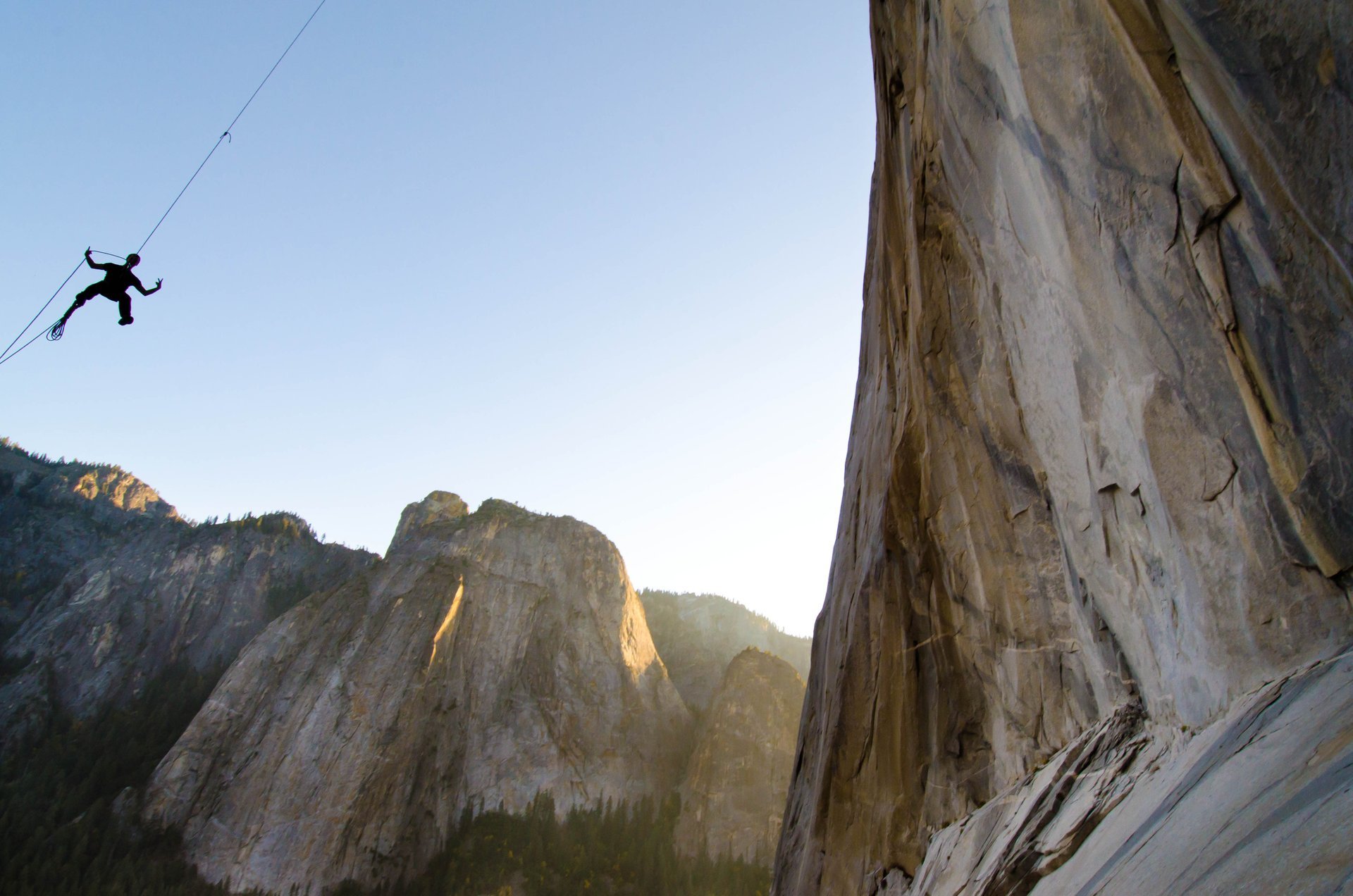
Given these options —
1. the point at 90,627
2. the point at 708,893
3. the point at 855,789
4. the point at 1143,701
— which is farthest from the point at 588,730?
the point at 1143,701

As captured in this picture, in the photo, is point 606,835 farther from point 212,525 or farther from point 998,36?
point 998,36

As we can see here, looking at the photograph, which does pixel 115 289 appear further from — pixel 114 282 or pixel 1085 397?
pixel 1085 397

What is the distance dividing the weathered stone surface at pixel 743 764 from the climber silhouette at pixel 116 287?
4470cm

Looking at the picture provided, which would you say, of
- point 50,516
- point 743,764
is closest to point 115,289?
point 743,764

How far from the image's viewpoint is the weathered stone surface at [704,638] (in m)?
69.9

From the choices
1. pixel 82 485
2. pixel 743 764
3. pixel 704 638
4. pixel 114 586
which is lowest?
pixel 743 764

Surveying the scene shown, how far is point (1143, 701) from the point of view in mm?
6035

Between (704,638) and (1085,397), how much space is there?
77.4 metres

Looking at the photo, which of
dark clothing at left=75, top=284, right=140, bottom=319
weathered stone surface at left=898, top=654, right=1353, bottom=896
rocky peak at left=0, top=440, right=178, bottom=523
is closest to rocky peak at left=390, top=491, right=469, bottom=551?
rocky peak at left=0, top=440, right=178, bottom=523

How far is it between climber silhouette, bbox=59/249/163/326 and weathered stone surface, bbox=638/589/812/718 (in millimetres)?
56814

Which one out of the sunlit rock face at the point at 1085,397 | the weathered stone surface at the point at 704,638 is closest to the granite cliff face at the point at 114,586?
the weathered stone surface at the point at 704,638

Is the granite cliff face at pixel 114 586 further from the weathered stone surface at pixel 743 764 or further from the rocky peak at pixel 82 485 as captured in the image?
the weathered stone surface at pixel 743 764

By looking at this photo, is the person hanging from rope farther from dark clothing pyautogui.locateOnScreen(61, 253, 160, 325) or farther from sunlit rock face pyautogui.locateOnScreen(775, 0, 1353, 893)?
sunlit rock face pyautogui.locateOnScreen(775, 0, 1353, 893)

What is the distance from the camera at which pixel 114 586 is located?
187 feet
